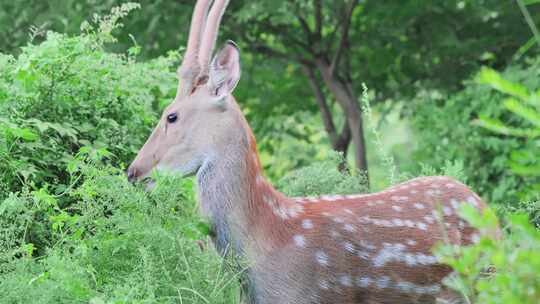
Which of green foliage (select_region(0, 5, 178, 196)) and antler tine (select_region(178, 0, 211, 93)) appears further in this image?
green foliage (select_region(0, 5, 178, 196))

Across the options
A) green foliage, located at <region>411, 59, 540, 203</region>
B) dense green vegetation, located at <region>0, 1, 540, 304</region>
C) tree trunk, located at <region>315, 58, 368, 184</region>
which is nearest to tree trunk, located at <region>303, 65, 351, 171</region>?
tree trunk, located at <region>315, 58, 368, 184</region>

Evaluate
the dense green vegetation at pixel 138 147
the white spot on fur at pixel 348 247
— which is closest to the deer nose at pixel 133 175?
the dense green vegetation at pixel 138 147

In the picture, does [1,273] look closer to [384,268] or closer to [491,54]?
[384,268]

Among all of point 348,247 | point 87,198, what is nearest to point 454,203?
point 348,247

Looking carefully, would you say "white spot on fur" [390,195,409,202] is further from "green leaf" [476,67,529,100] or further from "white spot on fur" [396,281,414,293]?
"green leaf" [476,67,529,100]

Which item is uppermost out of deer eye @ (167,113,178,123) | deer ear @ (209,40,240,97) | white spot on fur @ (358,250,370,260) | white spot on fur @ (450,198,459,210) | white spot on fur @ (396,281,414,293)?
deer ear @ (209,40,240,97)

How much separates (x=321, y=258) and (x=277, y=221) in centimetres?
29

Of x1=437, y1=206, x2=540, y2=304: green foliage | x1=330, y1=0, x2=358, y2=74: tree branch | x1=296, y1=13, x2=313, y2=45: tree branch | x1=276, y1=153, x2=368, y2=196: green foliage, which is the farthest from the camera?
x1=296, y1=13, x2=313, y2=45: tree branch

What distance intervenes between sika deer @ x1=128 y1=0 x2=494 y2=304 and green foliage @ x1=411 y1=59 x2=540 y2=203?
379 cm

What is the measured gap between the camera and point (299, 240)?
537 cm

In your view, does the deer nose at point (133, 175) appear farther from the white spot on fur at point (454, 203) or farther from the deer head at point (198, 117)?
the white spot on fur at point (454, 203)

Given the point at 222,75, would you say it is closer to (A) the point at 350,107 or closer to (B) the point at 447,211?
(B) the point at 447,211

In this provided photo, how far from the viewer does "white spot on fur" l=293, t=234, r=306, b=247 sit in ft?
17.5

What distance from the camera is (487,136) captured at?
9.87 m
